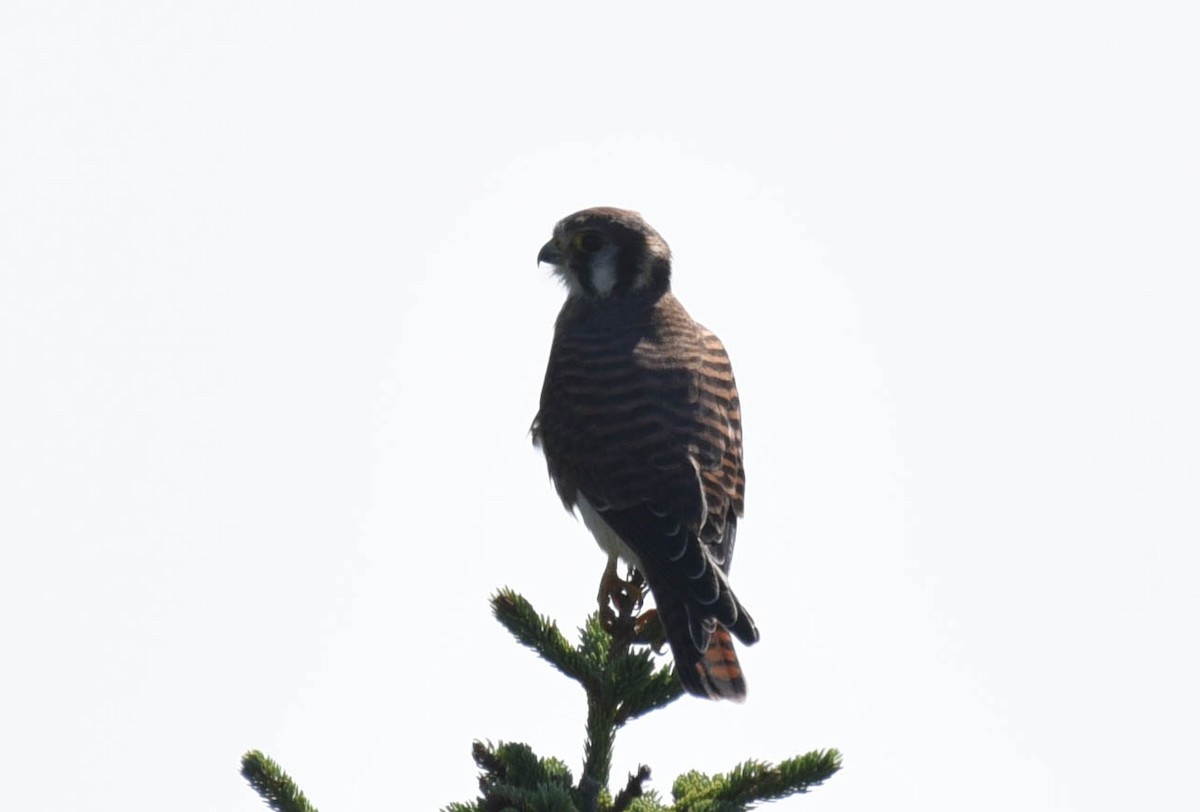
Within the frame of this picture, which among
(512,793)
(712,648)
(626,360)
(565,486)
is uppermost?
(626,360)

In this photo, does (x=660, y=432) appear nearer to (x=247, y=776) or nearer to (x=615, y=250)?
(x=615, y=250)

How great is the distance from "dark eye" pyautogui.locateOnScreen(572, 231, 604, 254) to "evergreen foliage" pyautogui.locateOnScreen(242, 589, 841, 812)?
3.35 metres

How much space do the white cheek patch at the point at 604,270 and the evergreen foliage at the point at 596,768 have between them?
125 inches

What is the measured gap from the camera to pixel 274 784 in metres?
3.88

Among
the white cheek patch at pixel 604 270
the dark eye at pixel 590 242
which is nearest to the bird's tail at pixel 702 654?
the white cheek patch at pixel 604 270

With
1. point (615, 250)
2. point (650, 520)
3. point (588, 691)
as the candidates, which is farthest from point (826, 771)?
point (615, 250)

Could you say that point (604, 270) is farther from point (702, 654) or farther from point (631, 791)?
point (631, 791)

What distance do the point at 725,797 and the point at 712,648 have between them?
1234 millimetres

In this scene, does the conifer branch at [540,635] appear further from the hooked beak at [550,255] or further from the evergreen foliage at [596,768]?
the hooked beak at [550,255]

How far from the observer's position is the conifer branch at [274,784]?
3867 millimetres

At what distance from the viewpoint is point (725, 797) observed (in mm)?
3893

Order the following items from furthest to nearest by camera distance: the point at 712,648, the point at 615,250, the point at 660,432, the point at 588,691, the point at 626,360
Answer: the point at 615,250
the point at 626,360
the point at 660,432
the point at 712,648
the point at 588,691

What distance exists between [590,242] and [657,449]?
1729 mm

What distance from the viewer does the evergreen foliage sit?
3.81m
